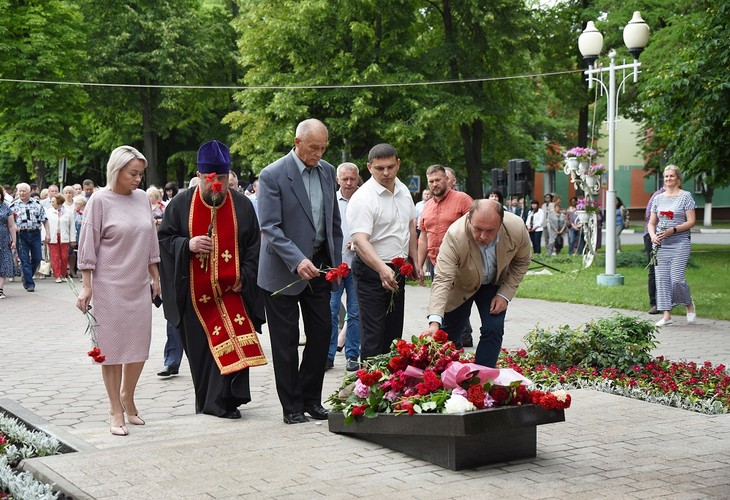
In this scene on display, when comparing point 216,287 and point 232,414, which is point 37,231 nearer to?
point 216,287

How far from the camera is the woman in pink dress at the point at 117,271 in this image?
282 inches

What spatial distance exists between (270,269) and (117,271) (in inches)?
42.0

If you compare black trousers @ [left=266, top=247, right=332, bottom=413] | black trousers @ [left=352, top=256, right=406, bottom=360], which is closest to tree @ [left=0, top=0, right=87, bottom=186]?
black trousers @ [left=352, top=256, right=406, bottom=360]

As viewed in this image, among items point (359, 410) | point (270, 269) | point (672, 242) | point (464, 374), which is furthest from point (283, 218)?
point (672, 242)

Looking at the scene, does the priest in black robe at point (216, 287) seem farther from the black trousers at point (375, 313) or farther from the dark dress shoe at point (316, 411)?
the black trousers at point (375, 313)

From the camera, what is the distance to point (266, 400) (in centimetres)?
856

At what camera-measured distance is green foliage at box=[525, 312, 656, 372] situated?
360 inches

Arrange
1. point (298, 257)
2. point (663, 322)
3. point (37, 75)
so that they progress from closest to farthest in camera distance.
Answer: point (298, 257), point (663, 322), point (37, 75)

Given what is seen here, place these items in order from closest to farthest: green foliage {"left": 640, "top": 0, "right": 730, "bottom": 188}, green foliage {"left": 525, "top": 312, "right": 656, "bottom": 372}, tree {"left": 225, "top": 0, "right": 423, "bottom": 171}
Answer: green foliage {"left": 525, "top": 312, "right": 656, "bottom": 372} < green foliage {"left": 640, "top": 0, "right": 730, "bottom": 188} < tree {"left": 225, "top": 0, "right": 423, "bottom": 171}

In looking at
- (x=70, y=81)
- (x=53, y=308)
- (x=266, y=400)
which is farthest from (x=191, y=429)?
(x=70, y=81)

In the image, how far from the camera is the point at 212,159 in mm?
7527

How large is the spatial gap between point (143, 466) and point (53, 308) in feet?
38.7

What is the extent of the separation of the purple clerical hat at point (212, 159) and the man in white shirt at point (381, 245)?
1132 mm

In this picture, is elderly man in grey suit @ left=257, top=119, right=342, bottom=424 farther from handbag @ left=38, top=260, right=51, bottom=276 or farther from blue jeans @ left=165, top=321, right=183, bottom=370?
handbag @ left=38, top=260, right=51, bottom=276
